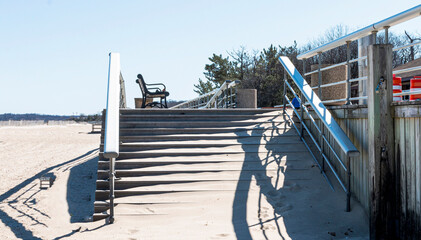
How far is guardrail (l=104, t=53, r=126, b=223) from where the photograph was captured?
5.06 meters

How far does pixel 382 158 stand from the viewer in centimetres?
454

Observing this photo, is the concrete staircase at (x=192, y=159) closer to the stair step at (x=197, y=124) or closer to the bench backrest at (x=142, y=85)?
the stair step at (x=197, y=124)

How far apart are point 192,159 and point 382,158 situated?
3.01 metres

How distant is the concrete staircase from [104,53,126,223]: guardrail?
1.78 ft

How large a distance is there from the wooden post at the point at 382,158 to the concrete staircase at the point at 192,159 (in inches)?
71.0

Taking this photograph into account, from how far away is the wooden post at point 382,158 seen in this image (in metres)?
4.50

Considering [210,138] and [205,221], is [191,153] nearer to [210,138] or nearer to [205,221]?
[210,138]

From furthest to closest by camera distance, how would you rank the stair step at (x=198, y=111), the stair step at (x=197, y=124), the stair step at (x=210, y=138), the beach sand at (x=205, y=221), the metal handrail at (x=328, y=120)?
the stair step at (x=198, y=111)
the stair step at (x=197, y=124)
the stair step at (x=210, y=138)
the metal handrail at (x=328, y=120)
the beach sand at (x=205, y=221)

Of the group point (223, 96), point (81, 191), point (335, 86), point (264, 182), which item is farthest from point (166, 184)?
point (223, 96)

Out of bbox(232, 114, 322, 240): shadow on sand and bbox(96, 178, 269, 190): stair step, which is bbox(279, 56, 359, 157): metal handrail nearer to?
bbox(232, 114, 322, 240): shadow on sand

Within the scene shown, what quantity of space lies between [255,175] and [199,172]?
85 cm

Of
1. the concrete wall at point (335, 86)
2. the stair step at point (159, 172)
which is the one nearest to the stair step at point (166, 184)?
the stair step at point (159, 172)

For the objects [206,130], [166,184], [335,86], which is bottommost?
[166,184]

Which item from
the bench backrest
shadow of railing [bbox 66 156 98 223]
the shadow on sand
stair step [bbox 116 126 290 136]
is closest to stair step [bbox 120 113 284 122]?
stair step [bbox 116 126 290 136]
